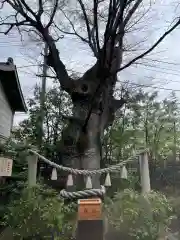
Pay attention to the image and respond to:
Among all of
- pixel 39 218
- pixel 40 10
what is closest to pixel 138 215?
pixel 39 218

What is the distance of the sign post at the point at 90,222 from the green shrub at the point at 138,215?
0.55m

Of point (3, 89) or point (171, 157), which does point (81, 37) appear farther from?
point (171, 157)

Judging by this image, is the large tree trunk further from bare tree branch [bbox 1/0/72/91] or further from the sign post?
A: the sign post

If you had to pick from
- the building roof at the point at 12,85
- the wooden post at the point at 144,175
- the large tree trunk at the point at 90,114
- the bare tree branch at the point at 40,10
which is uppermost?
the bare tree branch at the point at 40,10

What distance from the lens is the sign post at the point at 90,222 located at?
11.9 feet

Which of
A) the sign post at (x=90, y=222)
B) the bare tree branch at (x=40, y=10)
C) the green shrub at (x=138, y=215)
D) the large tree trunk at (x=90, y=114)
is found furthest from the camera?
the bare tree branch at (x=40, y=10)

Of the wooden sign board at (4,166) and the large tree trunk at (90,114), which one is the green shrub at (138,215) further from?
the large tree trunk at (90,114)

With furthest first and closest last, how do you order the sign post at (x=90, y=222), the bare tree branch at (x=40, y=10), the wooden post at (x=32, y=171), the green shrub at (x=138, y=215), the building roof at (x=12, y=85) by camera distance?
the building roof at (x=12, y=85) < the bare tree branch at (x=40, y=10) < the wooden post at (x=32, y=171) < the green shrub at (x=138, y=215) < the sign post at (x=90, y=222)

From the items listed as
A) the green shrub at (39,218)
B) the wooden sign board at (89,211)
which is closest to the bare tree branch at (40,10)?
the green shrub at (39,218)

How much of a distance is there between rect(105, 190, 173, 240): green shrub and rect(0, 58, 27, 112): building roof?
5674 mm

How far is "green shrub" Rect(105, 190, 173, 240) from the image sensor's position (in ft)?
13.3

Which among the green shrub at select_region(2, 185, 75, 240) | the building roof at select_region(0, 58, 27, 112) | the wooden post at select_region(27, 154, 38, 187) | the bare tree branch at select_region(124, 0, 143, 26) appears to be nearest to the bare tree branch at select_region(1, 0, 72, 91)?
the building roof at select_region(0, 58, 27, 112)

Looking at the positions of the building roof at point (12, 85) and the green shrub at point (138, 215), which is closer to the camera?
the green shrub at point (138, 215)

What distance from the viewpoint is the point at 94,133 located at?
675cm
